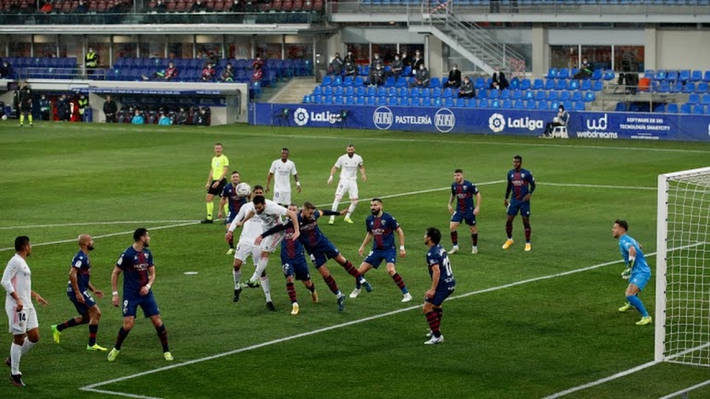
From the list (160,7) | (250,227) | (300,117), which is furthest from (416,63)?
(250,227)

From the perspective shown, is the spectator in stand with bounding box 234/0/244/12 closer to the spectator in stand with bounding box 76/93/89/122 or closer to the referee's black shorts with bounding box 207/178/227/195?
the spectator in stand with bounding box 76/93/89/122

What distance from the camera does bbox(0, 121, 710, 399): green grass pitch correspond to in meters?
19.2

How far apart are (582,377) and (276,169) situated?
15.4 m

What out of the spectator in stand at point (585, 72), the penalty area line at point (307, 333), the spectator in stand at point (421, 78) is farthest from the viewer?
the spectator in stand at point (421, 78)

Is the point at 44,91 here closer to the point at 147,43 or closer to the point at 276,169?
the point at 147,43

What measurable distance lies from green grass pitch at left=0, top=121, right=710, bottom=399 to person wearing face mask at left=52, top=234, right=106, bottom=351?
0.28 m

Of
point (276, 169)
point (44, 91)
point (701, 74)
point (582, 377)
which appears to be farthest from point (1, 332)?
point (44, 91)

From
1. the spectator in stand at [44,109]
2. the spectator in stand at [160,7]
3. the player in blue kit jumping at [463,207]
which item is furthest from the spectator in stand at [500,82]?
the player in blue kit jumping at [463,207]

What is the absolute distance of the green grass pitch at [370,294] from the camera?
1925cm

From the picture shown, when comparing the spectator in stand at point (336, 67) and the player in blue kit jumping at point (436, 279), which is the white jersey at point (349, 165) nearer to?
the player in blue kit jumping at point (436, 279)

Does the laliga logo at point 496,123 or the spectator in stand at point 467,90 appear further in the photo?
the spectator in stand at point 467,90

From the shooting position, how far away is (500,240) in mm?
31672

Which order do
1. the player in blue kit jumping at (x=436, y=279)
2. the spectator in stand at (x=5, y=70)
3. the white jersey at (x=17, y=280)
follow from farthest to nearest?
the spectator in stand at (x=5, y=70) < the player in blue kit jumping at (x=436, y=279) < the white jersey at (x=17, y=280)

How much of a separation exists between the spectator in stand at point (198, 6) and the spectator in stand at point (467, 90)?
1945 centimetres
